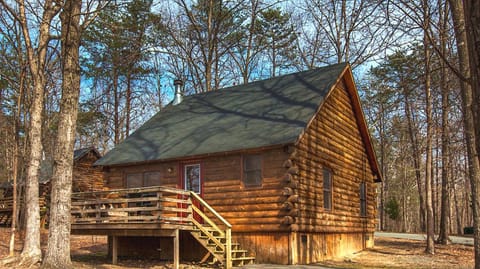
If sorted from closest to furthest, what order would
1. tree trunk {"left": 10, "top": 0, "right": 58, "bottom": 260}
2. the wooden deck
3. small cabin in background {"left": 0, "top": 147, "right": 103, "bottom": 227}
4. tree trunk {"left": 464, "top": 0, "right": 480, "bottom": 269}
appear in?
tree trunk {"left": 464, "top": 0, "right": 480, "bottom": 269} → the wooden deck → tree trunk {"left": 10, "top": 0, "right": 58, "bottom": 260} → small cabin in background {"left": 0, "top": 147, "right": 103, "bottom": 227}

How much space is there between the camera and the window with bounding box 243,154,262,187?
48.4 ft

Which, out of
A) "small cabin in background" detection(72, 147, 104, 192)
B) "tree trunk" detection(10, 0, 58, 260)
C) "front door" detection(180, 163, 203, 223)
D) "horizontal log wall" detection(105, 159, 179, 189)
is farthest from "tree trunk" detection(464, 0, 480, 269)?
"small cabin in background" detection(72, 147, 104, 192)

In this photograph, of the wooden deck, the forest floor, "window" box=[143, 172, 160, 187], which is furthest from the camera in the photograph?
"window" box=[143, 172, 160, 187]

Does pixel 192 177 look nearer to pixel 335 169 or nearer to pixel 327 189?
pixel 327 189

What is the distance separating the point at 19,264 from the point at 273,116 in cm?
892

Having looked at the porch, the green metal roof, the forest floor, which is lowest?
the forest floor

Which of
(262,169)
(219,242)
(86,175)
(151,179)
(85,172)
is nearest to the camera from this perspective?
(219,242)

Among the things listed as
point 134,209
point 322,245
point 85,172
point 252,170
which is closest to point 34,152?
point 134,209

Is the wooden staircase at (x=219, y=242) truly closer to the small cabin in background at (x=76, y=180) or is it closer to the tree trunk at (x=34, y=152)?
the tree trunk at (x=34, y=152)

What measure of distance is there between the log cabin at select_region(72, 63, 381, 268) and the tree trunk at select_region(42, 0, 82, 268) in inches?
109

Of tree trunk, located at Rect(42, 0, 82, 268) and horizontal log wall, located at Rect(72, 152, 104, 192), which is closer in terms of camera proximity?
tree trunk, located at Rect(42, 0, 82, 268)

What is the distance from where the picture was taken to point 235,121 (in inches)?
669

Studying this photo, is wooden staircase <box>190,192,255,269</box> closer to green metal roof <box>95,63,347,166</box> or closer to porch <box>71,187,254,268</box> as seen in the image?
porch <box>71,187,254,268</box>

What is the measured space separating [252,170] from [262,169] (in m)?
0.41
